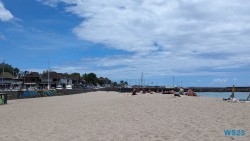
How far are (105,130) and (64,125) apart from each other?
8.18ft

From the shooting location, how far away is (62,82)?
451 feet

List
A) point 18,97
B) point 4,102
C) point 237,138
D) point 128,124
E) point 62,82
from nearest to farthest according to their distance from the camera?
point 237,138
point 128,124
point 4,102
point 18,97
point 62,82

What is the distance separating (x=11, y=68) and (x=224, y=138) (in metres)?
159

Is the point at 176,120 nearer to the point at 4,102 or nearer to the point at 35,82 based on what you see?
the point at 4,102

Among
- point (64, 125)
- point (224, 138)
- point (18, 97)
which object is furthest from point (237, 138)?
point (18, 97)

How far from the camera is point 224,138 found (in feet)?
31.4

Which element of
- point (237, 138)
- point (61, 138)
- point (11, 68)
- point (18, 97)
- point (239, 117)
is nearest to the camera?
point (237, 138)

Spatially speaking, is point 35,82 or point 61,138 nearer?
point 61,138

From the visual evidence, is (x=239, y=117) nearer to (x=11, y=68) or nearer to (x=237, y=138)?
(x=237, y=138)

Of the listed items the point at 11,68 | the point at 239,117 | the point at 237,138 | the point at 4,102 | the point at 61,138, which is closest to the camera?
the point at 237,138

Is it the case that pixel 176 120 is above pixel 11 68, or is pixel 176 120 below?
below

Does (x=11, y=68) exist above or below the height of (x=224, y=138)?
above

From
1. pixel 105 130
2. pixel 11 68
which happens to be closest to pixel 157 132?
pixel 105 130

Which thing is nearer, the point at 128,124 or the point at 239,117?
the point at 128,124
